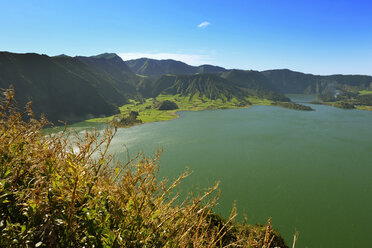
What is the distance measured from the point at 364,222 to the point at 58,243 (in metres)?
34.4

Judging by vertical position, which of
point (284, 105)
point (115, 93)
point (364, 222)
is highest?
point (115, 93)

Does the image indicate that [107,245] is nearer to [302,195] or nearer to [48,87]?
[302,195]

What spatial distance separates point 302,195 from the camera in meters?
29.9

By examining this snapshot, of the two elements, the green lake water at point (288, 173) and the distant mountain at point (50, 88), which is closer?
the green lake water at point (288, 173)

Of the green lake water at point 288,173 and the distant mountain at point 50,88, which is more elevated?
the distant mountain at point 50,88

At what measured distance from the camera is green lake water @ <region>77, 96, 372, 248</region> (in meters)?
23.7

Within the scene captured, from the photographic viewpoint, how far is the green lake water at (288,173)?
23719 millimetres

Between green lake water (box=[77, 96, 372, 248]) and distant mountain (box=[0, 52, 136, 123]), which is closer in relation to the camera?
green lake water (box=[77, 96, 372, 248])

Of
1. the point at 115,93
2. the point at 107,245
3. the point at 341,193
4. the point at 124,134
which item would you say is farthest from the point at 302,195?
the point at 115,93

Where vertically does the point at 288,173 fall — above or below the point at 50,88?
below

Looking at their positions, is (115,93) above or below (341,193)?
above

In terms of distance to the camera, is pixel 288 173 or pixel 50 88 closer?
pixel 288 173

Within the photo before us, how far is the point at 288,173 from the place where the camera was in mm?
37438

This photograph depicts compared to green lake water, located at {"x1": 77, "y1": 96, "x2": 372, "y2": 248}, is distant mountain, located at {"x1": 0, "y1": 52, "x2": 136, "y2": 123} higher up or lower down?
higher up
